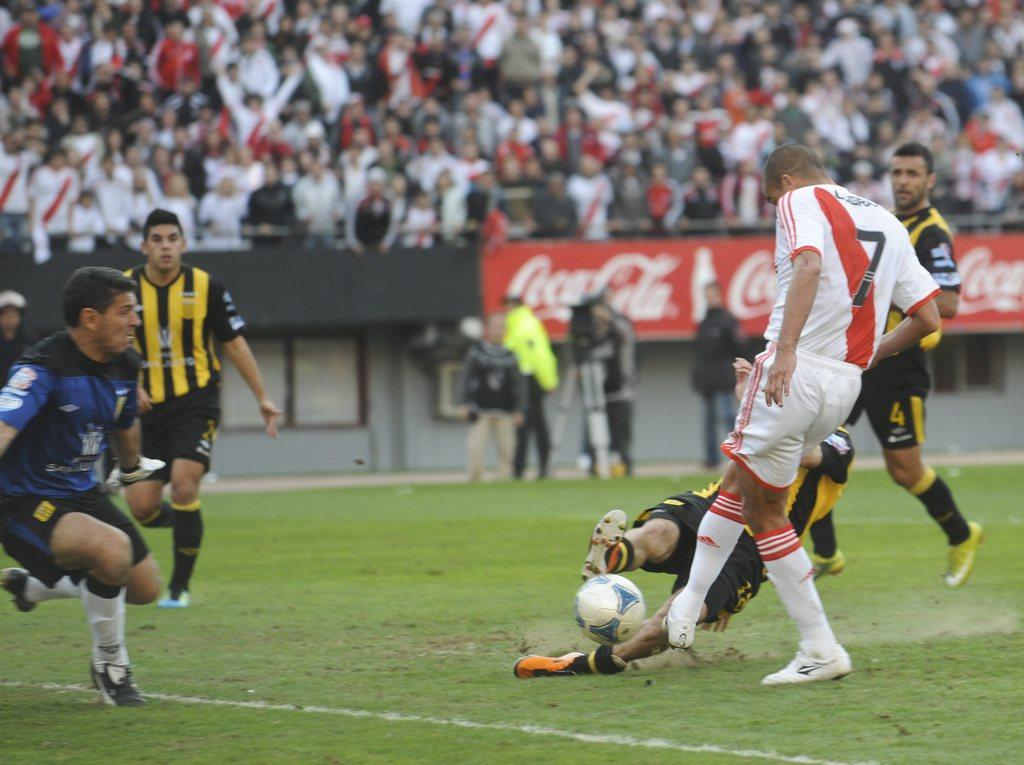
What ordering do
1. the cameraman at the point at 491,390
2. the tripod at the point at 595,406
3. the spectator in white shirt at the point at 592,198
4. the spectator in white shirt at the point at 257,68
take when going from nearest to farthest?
the cameraman at the point at 491,390 → the tripod at the point at 595,406 → the spectator in white shirt at the point at 257,68 → the spectator in white shirt at the point at 592,198

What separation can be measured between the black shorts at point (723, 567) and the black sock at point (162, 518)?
3429mm

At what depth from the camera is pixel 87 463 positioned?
6.32 metres

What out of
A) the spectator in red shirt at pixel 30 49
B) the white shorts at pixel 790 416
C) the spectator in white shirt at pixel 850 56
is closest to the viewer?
the white shorts at pixel 790 416

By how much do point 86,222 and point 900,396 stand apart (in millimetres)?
14216

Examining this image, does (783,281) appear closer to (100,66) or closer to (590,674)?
(590,674)

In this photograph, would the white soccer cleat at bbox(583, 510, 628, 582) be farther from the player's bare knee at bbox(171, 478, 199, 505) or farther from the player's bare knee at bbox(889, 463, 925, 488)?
the player's bare knee at bbox(171, 478, 199, 505)

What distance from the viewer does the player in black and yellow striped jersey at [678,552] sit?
6570mm

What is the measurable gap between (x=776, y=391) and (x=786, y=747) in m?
1.39

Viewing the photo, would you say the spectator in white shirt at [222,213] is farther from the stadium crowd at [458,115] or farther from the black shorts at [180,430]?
the black shorts at [180,430]

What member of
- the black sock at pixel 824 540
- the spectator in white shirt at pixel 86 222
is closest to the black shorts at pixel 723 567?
the black sock at pixel 824 540

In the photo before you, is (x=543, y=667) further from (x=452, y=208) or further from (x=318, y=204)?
(x=452, y=208)

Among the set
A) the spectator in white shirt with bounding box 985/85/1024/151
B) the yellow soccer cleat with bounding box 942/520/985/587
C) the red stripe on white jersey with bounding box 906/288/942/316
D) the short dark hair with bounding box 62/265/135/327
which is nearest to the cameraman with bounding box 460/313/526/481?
the spectator in white shirt with bounding box 985/85/1024/151

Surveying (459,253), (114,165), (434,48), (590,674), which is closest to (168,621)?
(590,674)

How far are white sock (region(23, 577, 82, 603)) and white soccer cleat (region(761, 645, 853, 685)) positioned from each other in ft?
9.19
